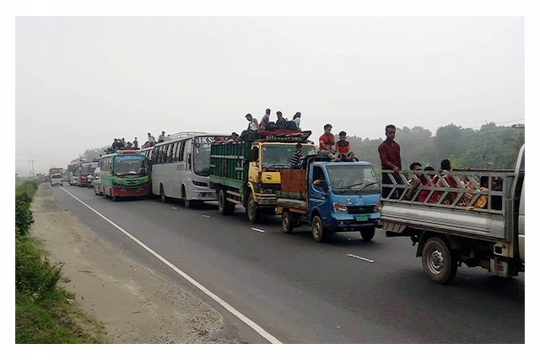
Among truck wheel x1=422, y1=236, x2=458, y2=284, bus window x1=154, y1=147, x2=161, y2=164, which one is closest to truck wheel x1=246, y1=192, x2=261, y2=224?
truck wheel x1=422, y1=236, x2=458, y2=284

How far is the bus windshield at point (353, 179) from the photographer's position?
517 inches

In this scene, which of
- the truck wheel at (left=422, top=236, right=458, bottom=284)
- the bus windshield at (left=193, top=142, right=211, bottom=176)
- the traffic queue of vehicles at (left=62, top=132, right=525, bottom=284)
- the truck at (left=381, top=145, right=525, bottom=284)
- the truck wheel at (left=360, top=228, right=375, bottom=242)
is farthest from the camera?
the bus windshield at (left=193, top=142, right=211, bottom=176)

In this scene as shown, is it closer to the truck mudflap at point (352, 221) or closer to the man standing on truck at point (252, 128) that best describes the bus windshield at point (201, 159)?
the man standing on truck at point (252, 128)

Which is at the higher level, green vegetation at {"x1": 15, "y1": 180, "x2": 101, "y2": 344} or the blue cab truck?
the blue cab truck

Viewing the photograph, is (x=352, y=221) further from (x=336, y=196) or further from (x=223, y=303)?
(x=223, y=303)

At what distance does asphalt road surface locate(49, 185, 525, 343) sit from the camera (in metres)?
6.43

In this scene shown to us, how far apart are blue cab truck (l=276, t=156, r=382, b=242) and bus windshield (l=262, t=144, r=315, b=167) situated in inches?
102

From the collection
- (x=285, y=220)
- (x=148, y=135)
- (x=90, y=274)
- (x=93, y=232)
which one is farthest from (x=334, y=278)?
(x=148, y=135)

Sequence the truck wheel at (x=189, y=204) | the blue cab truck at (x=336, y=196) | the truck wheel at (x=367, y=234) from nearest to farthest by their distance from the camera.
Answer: the blue cab truck at (x=336, y=196)
the truck wheel at (x=367, y=234)
the truck wheel at (x=189, y=204)

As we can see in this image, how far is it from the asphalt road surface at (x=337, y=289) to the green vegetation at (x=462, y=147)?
2509 mm

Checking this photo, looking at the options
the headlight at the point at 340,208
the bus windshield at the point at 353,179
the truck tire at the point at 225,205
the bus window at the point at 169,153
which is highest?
the bus window at the point at 169,153

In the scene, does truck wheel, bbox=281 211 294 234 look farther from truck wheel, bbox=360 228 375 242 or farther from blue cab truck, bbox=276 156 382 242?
truck wheel, bbox=360 228 375 242

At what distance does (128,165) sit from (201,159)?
912 centimetres

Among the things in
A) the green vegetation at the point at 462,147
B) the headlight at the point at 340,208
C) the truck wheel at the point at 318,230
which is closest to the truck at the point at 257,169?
the green vegetation at the point at 462,147
